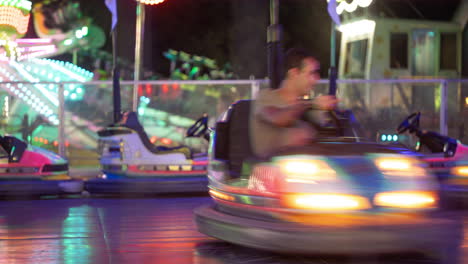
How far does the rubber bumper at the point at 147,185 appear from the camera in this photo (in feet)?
29.8

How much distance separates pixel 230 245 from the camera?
5355 millimetres

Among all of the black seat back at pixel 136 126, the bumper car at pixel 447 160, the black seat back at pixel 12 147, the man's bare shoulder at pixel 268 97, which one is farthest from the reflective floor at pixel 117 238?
the black seat back at pixel 136 126

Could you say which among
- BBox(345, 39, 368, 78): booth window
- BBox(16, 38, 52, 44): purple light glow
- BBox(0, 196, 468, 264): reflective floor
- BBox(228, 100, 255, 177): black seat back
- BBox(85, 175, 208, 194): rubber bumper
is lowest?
BBox(0, 196, 468, 264): reflective floor

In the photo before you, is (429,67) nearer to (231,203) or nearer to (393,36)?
(393,36)

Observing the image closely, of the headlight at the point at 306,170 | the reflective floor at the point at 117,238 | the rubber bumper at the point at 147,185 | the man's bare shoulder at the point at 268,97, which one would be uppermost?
the man's bare shoulder at the point at 268,97

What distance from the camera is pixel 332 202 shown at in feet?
13.6

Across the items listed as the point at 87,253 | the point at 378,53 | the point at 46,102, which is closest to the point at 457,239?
the point at 87,253

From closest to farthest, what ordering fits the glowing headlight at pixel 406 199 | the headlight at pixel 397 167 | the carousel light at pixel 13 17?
the glowing headlight at pixel 406 199, the headlight at pixel 397 167, the carousel light at pixel 13 17

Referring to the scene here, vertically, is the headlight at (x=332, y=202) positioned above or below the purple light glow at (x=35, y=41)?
below

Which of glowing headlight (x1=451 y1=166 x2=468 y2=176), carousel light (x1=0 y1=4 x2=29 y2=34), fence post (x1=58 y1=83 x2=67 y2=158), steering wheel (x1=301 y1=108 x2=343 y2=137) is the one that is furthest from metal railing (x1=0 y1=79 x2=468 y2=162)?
carousel light (x1=0 y1=4 x2=29 y2=34)

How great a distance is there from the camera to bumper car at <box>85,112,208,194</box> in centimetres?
918

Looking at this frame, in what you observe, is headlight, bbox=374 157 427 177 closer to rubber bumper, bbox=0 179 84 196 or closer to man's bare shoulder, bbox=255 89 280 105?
man's bare shoulder, bbox=255 89 280 105

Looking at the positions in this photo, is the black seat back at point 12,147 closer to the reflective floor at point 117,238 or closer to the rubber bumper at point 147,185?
the reflective floor at point 117,238

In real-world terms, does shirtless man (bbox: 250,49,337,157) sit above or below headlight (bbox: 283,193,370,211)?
above
